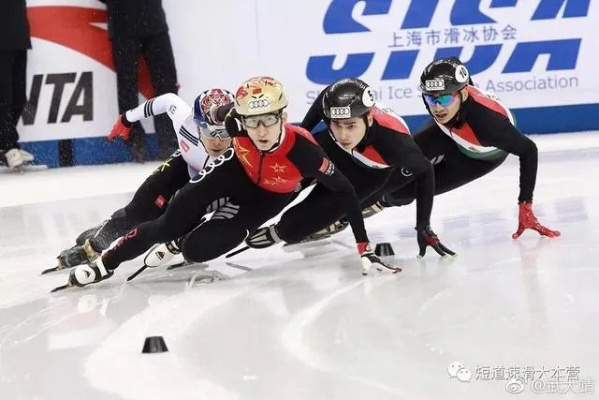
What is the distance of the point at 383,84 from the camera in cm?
998

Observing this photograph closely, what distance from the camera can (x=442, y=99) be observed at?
558 cm

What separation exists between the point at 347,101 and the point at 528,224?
133 centimetres

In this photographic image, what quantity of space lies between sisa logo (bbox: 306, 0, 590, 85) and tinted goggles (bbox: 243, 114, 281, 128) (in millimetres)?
5201

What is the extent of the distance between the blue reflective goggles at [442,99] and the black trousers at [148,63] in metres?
4.49

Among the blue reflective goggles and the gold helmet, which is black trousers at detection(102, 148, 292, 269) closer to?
the gold helmet

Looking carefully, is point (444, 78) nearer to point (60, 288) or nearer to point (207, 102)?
point (207, 102)

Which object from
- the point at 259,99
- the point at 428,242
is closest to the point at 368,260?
the point at 428,242

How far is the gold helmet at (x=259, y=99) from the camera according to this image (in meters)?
4.75

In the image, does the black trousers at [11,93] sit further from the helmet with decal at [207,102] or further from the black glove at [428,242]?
the black glove at [428,242]

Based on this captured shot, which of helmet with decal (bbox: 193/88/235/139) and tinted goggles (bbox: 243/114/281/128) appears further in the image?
helmet with decal (bbox: 193/88/235/139)

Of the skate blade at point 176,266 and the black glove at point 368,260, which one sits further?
the skate blade at point 176,266

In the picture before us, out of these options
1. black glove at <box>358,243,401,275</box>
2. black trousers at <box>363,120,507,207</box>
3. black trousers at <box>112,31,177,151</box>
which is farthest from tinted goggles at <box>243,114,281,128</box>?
black trousers at <box>112,31,177,151</box>

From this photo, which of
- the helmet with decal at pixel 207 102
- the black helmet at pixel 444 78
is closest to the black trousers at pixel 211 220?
the helmet with decal at pixel 207 102

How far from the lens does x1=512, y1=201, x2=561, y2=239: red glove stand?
5.70 metres
